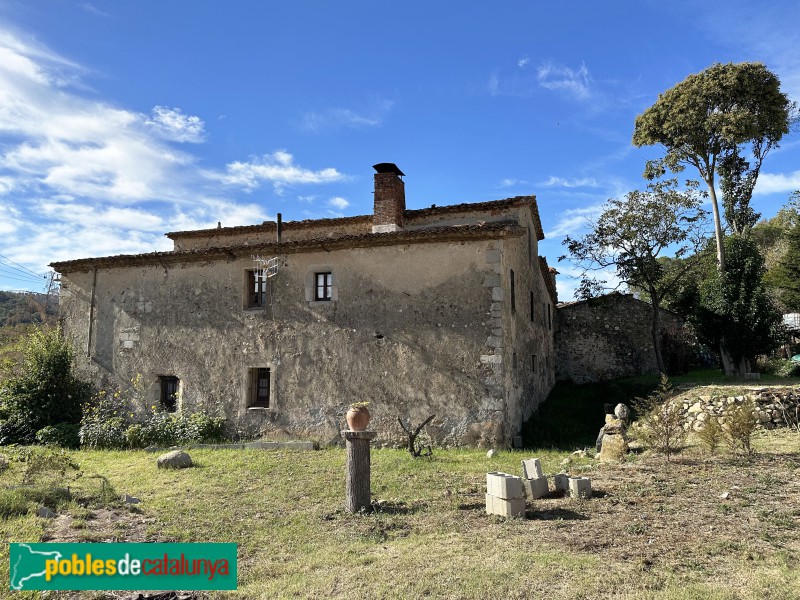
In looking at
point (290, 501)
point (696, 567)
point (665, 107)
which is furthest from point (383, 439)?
point (665, 107)

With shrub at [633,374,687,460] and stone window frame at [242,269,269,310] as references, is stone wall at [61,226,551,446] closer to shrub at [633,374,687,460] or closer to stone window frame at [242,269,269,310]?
stone window frame at [242,269,269,310]

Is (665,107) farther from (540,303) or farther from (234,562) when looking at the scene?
(234,562)

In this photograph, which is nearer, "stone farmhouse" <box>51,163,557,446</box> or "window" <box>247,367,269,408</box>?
"stone farmhouse" <box>51,163,557,446</box>

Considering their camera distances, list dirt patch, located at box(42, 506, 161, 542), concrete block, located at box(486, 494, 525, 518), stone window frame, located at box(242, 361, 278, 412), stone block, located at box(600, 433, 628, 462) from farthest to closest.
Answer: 1. stone window frame, located at box(242, 361, 278, 412)
2. stone block, located at box(600, 433, 628, 462)
3. concrete block, located at box(486, 494, 525, 518)
4. dirt patch, located at box(42, 506, 161, 542)

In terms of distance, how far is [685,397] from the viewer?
14.5 m

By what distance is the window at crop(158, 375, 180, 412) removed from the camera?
1514cm

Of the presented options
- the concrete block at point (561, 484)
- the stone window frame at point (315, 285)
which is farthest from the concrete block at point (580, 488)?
the stone window frame at point (315, 285)

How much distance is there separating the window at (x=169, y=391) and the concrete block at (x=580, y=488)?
11.2 metres

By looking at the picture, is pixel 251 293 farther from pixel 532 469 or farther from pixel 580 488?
pixel 580 488

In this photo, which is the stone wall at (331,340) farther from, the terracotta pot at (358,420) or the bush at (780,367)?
the bush at (780,367)

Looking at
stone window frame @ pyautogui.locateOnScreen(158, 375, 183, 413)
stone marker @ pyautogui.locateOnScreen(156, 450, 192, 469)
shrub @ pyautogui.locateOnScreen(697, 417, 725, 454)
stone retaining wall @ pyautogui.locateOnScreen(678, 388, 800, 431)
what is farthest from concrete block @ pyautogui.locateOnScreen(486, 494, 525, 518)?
stone window frame @ pyautogui.locateOnScreen(158, 375, 183, 413)

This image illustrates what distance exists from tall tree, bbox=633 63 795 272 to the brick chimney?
40.9 feet

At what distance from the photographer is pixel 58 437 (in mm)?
14312

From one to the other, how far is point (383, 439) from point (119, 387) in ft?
26.1
